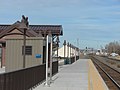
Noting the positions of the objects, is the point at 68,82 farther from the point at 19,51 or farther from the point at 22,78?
the point at 22,78

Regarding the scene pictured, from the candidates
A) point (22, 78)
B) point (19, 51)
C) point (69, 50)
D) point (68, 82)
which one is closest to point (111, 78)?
point (19, 51)

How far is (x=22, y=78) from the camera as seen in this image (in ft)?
43.8

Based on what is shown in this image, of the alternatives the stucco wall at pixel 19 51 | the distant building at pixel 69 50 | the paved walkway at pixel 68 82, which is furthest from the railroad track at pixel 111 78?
the distant building at pixel 69 50

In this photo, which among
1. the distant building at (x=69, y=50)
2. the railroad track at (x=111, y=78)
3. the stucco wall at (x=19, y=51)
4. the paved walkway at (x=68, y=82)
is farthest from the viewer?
the distant building at (x=69, y=50)

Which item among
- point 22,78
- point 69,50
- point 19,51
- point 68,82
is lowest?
point 68,82

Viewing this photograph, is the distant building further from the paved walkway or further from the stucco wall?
the stucco wall

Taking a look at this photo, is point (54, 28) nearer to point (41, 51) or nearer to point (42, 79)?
point (41, 51)

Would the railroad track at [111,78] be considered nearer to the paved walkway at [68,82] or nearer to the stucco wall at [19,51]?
the paved walkway at [68,82]

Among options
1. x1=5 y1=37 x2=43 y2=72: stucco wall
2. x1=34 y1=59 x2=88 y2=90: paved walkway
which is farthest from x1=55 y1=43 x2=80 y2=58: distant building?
x1=5 y1=37 x2=43 y2=72: stucco wall

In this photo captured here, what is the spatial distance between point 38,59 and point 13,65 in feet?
6.22

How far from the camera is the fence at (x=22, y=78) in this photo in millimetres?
10773

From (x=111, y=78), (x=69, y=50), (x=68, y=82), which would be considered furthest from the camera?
(x=69, y=50)

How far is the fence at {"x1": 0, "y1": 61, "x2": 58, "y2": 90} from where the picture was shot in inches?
424

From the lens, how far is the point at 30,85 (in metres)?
15.4
